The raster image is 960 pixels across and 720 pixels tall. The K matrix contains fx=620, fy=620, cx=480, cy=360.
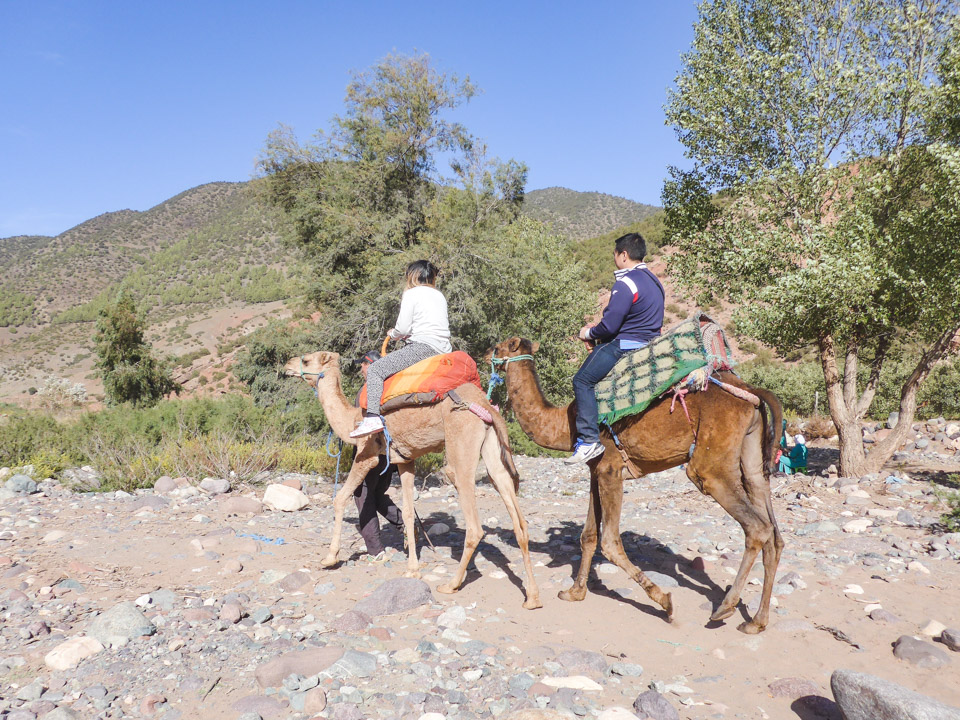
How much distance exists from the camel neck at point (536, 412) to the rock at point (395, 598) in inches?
65.4

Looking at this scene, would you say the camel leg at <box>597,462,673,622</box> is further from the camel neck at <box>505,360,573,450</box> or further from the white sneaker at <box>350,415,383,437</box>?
the white sneaker at <box>350,415,383,437</box>

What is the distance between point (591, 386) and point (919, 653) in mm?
2967

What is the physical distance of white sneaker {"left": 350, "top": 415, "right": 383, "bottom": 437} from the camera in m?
5.95

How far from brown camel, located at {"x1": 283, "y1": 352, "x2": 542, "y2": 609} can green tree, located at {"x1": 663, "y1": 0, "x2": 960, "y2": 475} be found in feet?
21.9

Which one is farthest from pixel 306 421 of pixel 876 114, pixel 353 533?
pixel 876 114

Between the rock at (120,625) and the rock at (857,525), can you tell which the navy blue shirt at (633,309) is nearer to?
the rock at (120,625)

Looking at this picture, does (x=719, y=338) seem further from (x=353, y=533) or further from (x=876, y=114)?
(x=876, y=114)

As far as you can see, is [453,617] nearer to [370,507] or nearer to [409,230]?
[370,507]

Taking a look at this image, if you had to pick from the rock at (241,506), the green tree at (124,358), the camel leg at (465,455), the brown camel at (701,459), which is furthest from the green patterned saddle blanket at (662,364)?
the green tree at (124,358)

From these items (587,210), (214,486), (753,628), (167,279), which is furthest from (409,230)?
(587,210)

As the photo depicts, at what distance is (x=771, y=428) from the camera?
16.8 feet

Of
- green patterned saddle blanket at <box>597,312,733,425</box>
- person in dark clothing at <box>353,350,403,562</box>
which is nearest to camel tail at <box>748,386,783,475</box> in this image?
green patterned saddle blanket at <box>597,312,733,425</box>

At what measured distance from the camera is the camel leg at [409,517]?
20.2 feet

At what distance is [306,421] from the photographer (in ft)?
42.5
